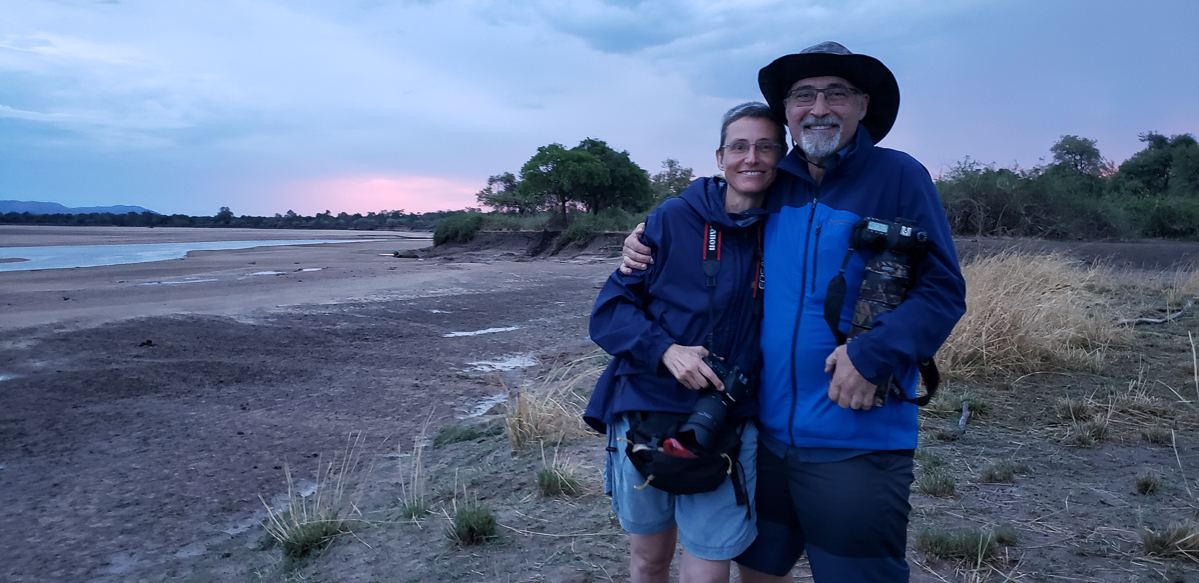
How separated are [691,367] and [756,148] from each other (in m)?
0.75

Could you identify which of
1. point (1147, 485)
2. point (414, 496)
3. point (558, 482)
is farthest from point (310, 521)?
point (1147, 485)

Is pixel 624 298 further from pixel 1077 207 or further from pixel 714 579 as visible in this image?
pixel 1077 207

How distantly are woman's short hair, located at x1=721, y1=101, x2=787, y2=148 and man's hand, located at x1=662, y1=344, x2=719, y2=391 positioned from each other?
0.74m

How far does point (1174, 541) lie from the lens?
126 inches

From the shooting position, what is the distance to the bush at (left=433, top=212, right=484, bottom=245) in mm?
34906

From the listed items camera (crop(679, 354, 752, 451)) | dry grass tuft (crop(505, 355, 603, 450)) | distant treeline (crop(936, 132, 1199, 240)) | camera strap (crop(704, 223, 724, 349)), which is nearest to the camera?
camera (crop(679, 354, 752, 451))

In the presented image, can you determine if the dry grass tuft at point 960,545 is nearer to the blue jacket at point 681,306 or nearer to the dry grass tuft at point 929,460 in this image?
the dry grass tuft at point 929,460

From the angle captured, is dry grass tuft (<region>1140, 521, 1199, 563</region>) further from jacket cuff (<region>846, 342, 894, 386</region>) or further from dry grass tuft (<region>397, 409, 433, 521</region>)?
dry grass tuft (<region>397, 409, 433, 521</region>)

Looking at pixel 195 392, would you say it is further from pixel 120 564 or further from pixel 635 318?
pixel 635 318

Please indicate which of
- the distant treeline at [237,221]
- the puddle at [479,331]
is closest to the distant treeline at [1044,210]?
the puddle at [479,331]

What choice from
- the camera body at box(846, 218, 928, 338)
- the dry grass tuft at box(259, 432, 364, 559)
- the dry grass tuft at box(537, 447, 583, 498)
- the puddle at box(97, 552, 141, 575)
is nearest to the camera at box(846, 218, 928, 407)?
the camera body at box(846, 218, 928, 338)

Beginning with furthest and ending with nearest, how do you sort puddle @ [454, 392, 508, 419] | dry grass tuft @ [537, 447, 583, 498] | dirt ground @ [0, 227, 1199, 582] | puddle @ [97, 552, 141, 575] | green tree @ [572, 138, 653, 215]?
1. green tree @ [572, 138, 653, 215]
2. puddle @ [454, 392, 508, 419]
3. dry grass tuft @ [537, 447, 583, 498]
4. puddle @ [97, 552, 141, 575]
5. dirt ground @ [0, 227, 1199, 582]

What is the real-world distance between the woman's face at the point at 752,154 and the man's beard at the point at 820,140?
0.14 metres

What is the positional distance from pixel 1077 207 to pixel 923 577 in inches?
777
